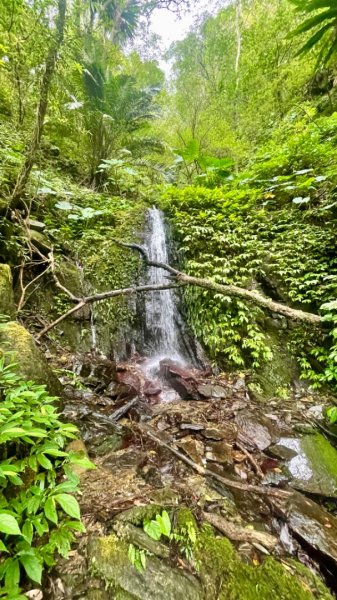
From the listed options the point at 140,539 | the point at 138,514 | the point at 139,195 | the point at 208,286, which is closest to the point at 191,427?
the point at 138,514

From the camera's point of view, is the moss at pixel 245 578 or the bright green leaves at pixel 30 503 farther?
the moss at pixel 245 578

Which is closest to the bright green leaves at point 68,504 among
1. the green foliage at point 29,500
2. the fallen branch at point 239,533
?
the green foliage at point 29,500

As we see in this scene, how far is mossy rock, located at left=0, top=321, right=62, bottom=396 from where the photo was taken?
1.87 m

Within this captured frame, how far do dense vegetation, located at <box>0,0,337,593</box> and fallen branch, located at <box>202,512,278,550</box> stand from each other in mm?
902

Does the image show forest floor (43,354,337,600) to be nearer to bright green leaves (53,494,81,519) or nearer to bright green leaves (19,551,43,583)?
bright green leaves (19,551,43,583)

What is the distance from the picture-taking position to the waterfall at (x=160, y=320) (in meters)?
4.73

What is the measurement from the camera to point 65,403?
8.27ft

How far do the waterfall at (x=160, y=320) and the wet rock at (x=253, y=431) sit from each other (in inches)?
68.1

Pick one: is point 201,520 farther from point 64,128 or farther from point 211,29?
point 211,29

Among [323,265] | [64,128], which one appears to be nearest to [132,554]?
[323,265]

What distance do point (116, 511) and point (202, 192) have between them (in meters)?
5.77

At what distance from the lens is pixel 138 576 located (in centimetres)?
120

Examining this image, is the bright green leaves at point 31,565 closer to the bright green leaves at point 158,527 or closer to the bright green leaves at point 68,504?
the bright green leaves at point 68,504

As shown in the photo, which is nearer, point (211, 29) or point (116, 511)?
point (116, 511)
